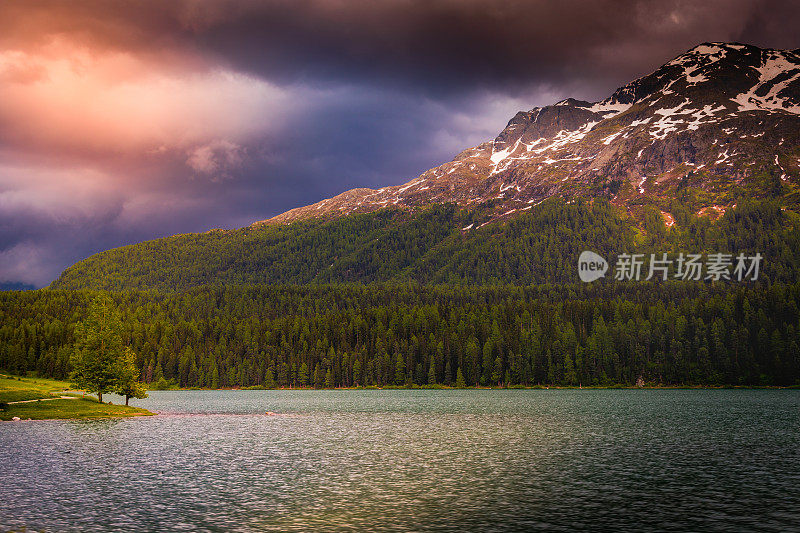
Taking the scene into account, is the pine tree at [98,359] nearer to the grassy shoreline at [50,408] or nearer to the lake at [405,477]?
the grassy shoreline at [50,408]

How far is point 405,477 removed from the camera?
165 feet

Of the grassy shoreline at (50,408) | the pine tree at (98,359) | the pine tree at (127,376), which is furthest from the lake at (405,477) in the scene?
the pine tree at (127,376)

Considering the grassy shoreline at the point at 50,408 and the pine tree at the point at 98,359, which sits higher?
the pine tree at the point at 98,359

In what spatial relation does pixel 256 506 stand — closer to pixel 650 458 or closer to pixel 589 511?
pixel 589 511

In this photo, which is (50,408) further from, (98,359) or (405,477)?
(405,477)

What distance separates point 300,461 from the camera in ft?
196

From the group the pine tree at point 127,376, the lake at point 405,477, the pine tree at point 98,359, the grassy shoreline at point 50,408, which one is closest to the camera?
the lake at point 405,477

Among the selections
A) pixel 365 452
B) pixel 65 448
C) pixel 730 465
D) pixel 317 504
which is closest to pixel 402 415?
pixel 365 452

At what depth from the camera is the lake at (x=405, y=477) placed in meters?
35.8

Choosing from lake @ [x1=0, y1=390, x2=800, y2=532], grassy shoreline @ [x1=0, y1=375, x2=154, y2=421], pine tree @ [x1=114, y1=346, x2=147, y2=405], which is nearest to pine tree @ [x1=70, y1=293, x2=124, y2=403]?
pine tree @ [x1=114, y1=346, x2=147, y2=405]

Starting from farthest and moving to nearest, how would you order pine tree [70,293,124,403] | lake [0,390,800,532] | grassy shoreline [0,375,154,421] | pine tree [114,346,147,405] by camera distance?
pine tree [114,346,147,405], pine tree [70,293,124,403], grassy shoreline [0,375,154,421], lake [0,390,800,532]

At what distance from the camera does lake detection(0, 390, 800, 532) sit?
3581 centimetres

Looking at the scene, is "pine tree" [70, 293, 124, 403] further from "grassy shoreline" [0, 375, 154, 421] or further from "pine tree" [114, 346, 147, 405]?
"grassy shoreline" [0, 375, 154, 421]

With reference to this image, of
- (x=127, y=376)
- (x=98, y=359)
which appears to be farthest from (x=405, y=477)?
(x=98, y=359)
